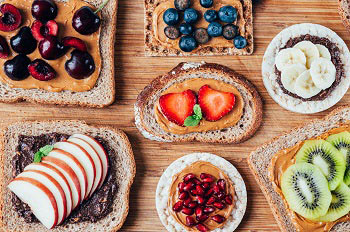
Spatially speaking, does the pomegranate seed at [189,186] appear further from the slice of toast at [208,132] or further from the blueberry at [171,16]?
the blueberry at [171,16]


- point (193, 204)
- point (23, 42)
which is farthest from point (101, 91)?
point (193, 204)

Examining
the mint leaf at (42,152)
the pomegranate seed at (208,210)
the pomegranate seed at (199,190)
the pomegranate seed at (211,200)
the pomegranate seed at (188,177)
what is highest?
the mint leaf at (42,152)

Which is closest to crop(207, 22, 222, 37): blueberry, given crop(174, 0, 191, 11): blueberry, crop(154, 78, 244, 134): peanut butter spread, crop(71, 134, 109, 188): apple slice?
crop(174, 0, 191, 11): blueberry

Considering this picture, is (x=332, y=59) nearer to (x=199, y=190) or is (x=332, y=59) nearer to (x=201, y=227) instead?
(x=199, y=190)

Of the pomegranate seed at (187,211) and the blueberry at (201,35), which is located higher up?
the blueberry at (201,35)

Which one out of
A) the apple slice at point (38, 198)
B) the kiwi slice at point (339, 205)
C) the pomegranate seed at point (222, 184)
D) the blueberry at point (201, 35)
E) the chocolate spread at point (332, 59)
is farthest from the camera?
the chocolate spread at point (332, 59)

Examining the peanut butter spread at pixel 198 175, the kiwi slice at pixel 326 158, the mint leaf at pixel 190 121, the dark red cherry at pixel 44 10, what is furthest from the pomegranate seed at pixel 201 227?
the dark red cherry at pixel 44 10
